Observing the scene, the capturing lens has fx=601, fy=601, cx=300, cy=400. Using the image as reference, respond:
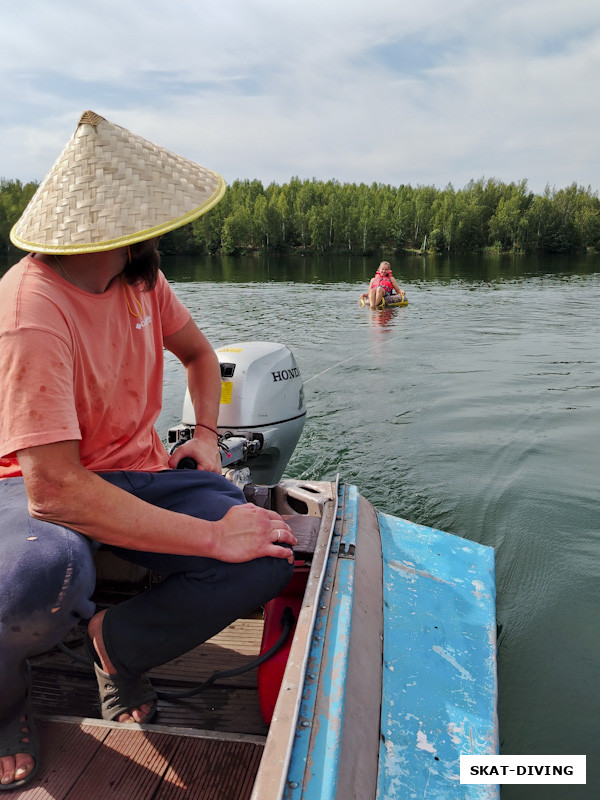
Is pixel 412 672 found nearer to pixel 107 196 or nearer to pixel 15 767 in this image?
pixel 15 767

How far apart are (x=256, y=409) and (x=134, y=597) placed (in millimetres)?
1888

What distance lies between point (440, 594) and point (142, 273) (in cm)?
159

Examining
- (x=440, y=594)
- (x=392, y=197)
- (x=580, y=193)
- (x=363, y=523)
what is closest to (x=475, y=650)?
(x=440, y=594)

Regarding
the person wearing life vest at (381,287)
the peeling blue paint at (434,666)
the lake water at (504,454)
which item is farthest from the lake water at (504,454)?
the person wearing life vest at (381,287)

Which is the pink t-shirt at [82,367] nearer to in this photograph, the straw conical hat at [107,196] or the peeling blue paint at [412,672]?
the straw conical hat at [107,196]

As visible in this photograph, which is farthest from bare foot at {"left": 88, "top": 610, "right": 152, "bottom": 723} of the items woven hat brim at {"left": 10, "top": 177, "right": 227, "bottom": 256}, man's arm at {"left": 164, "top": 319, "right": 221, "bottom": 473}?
woven hat brim at {"left": 10, "top": 177, "right": 227, "bottom": 256}

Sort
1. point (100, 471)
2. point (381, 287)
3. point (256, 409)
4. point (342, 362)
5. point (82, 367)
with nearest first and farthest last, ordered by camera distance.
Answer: point (82, 367), point (100, 471), point (256, 409), point (342, 362), point (381, 287)

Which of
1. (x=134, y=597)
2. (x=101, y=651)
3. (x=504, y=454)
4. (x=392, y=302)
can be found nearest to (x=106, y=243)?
(x=134, y=597)

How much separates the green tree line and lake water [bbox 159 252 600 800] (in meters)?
56.2

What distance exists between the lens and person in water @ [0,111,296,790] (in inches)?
54.2

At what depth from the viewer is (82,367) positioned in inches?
61.9

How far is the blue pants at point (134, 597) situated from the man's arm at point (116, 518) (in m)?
0.05

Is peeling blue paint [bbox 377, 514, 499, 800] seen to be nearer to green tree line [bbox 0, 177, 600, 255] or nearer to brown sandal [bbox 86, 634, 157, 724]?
brown sandal [bbox 86, 634, 157, 724]

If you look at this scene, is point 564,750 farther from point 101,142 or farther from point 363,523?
point 101,142
